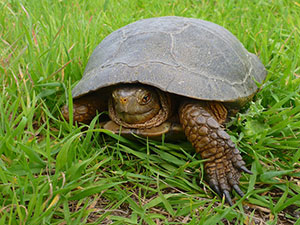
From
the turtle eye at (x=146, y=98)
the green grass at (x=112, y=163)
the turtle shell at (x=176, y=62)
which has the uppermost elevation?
the turtle shell at (x=176, y=62)

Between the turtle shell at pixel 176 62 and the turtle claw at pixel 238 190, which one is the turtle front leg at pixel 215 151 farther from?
the turtle shell at pixel 176 62

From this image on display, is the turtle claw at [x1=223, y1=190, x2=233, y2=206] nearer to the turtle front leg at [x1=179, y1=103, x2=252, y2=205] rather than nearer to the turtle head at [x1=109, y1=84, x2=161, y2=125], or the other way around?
the turtle front leg at [x1=179, y1=103, x2=252, y2=205]

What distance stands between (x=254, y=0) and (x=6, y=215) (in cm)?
386

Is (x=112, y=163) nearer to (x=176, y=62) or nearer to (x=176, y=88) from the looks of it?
(x=176, y=88)

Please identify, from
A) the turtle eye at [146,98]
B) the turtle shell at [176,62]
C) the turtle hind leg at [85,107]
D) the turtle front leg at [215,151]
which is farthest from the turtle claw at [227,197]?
the turtle hind leg at [85,107]

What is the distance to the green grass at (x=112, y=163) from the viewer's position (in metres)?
1.38

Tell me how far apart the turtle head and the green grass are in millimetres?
147

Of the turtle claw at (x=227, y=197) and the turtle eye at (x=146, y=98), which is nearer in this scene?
the turtle claw at (x=227, y=197)

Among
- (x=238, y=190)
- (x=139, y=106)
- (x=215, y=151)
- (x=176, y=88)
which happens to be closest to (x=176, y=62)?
(x=176, y=88)

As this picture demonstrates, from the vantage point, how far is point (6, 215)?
1.22m

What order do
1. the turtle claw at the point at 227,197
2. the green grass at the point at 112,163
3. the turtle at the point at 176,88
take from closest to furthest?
the green grass at the point at 112,163 < the turtle claw at the point at 227,197 < the turtle at the point at 176,88

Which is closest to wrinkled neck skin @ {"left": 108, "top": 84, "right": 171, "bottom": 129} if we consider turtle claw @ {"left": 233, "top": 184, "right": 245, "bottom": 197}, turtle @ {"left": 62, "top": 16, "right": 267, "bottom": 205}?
turtle @ {"left": 62, "top": 16, "right": 267, "bottom": 205}

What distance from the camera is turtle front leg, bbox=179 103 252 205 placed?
5.41ft

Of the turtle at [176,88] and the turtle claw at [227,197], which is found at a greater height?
the turtle at [176,88]
